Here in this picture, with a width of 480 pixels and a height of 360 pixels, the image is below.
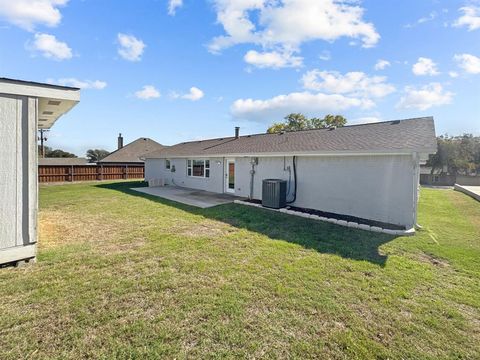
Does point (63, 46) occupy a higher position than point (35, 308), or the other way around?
point (63, 46)

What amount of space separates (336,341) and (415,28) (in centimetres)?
1168

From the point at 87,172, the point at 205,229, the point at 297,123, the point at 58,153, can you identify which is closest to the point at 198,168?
the point at 205,229

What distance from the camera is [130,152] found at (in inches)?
1159

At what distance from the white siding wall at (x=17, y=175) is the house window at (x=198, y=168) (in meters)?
11.0

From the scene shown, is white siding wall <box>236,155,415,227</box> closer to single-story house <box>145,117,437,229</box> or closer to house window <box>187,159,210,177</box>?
single-story house <box>145,117,437,229</box>

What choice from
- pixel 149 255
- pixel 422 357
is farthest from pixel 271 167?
pixel 422 357

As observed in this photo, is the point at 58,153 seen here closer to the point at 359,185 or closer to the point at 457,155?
the point at 359,185

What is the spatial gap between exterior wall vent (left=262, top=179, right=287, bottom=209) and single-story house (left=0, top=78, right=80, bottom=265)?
7595 millimetres

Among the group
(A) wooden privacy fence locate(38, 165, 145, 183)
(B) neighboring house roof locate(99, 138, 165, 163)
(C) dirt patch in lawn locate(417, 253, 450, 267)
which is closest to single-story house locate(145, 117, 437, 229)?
(C) dirt patch in lawn locate(417, 253, 450, 267)

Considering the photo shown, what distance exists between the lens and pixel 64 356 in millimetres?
2441

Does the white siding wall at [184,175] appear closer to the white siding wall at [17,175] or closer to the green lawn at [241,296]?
the green lawn at [241,296]

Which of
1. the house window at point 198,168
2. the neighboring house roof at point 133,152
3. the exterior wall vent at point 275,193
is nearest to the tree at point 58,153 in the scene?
the neighboring house roof at point 133,152

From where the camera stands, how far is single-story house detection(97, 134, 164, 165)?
1078 inches

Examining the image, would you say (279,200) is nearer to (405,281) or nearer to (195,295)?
(405,281)
